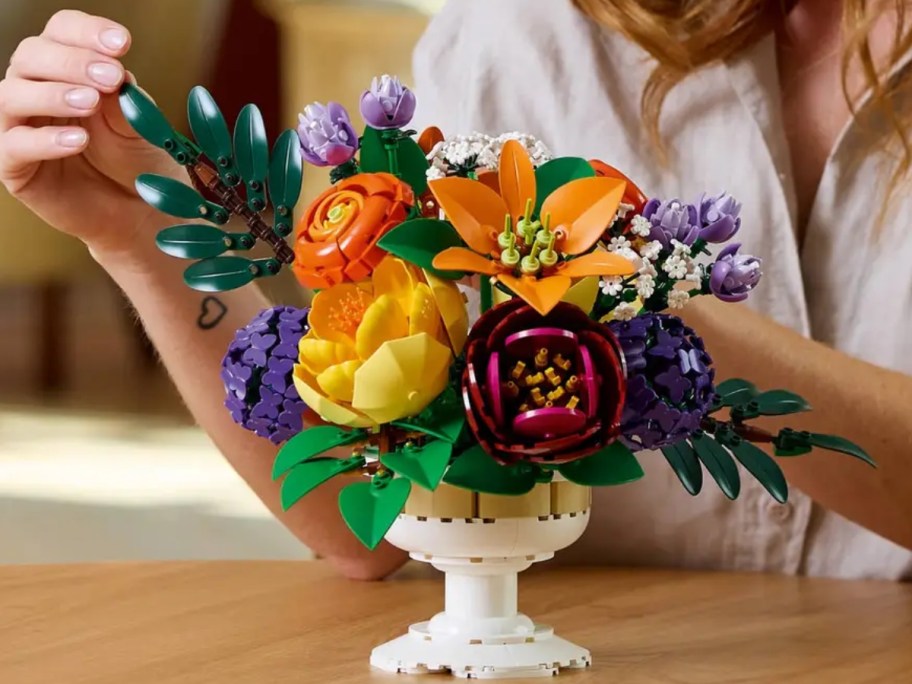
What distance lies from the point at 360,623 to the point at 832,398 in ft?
1.45

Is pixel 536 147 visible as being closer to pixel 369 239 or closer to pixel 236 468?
pixel 369 239

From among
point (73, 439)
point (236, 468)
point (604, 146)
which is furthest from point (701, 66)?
point (73, 439)

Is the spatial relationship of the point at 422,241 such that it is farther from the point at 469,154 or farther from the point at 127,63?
the point at 127,63

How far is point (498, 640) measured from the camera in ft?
2.46

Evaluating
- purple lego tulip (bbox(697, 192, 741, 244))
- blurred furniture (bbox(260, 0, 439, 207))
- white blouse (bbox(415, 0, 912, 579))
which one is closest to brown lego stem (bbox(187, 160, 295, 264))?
purple lego tulip (bbox(697, 192, 741, 244))

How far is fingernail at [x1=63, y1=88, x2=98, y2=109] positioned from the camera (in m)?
0.83

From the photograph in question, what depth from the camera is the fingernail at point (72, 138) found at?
0.86m

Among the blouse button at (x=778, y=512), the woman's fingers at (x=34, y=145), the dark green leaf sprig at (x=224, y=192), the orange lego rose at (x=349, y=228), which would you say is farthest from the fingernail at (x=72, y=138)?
the blouse button at (x=778, y=512)

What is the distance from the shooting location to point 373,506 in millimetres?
648

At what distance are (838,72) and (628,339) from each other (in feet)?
2.42

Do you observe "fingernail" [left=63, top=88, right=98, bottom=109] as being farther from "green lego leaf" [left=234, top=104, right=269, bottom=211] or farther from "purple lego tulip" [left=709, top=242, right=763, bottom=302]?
"purple lego tulip" [left=709, top=242, right=763, bottom=302]

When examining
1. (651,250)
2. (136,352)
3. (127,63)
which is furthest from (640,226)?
(136,352)

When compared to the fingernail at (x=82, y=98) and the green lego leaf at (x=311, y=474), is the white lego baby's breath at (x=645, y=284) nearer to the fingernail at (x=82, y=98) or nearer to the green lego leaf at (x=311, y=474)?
the green lego leaf at (x=311, y=474)

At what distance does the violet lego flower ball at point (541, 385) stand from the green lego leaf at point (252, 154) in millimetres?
154
